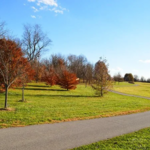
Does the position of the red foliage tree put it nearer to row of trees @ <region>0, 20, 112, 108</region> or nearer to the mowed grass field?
row of trees @ <region>0, 20, 112, 108</region>

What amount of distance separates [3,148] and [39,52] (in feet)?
122

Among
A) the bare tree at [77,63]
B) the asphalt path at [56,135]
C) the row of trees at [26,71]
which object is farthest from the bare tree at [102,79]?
the bare tree at [77,63]

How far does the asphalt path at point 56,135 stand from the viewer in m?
4.89

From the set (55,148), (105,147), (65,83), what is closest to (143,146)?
(105,147)

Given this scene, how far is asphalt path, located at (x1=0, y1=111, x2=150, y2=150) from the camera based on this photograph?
16.0ft

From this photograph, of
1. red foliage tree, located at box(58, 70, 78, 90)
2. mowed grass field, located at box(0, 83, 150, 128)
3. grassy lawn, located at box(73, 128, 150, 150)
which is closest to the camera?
grassy lawn, located at box(73, 128, 150, 150)

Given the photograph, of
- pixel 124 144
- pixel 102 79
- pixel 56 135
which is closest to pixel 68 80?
pixel 102 79

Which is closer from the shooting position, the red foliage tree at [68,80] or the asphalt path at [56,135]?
the asphalt path at [56,135]

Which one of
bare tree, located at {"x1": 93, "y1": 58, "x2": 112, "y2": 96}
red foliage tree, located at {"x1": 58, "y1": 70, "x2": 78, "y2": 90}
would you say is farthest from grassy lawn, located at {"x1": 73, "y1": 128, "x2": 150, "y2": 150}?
red foliage tree, located at {"x1": 58, "y1": 70, "x2": 78, "y2": 90}

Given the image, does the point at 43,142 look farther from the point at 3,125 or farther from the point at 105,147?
the point at 3,125

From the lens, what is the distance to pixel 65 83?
3048 cm

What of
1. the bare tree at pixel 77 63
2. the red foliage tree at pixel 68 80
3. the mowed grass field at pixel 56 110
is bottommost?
the mowed grass field at pixel 56 110

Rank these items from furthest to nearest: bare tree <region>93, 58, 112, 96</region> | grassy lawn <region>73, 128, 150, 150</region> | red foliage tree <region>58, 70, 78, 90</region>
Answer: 1. red foliage tree <region>58, 70, 78, 90</region>
2. bare tree <region>93, 58, 112, 96</region>
3. grassy lawn <region>73, 128, 150, 150</region>

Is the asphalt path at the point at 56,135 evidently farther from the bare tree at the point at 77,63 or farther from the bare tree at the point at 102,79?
the bare tree at the point at 77,63
